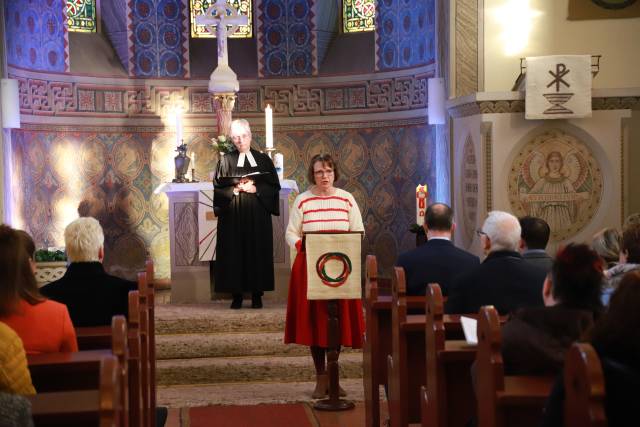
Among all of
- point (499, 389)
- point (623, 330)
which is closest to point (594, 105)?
point (499, 389)

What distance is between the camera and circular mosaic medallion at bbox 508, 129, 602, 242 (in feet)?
27.9

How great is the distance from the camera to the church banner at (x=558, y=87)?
27.4 feet

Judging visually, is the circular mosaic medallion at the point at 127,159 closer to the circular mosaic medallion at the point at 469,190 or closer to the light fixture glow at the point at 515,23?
the circular mosaic medallion at the point at 469,190

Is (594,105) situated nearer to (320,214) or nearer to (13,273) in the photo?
(320,214)

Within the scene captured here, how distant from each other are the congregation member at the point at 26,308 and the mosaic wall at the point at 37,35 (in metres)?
7.61

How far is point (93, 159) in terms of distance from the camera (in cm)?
1160

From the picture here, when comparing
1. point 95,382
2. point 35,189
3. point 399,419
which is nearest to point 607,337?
point 95,382

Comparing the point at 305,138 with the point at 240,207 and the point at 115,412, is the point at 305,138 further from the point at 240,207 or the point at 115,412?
the point at 115,412

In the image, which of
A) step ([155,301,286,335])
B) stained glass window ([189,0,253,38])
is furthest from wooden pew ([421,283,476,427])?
stained glass window ([189,0,253,38])

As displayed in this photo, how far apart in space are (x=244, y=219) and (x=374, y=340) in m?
3.20

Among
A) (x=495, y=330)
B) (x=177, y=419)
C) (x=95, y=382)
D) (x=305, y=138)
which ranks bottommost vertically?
(x=177, y=419)

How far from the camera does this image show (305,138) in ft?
39.1

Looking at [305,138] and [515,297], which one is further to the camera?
[305,138]

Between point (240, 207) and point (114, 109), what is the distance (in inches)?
146
